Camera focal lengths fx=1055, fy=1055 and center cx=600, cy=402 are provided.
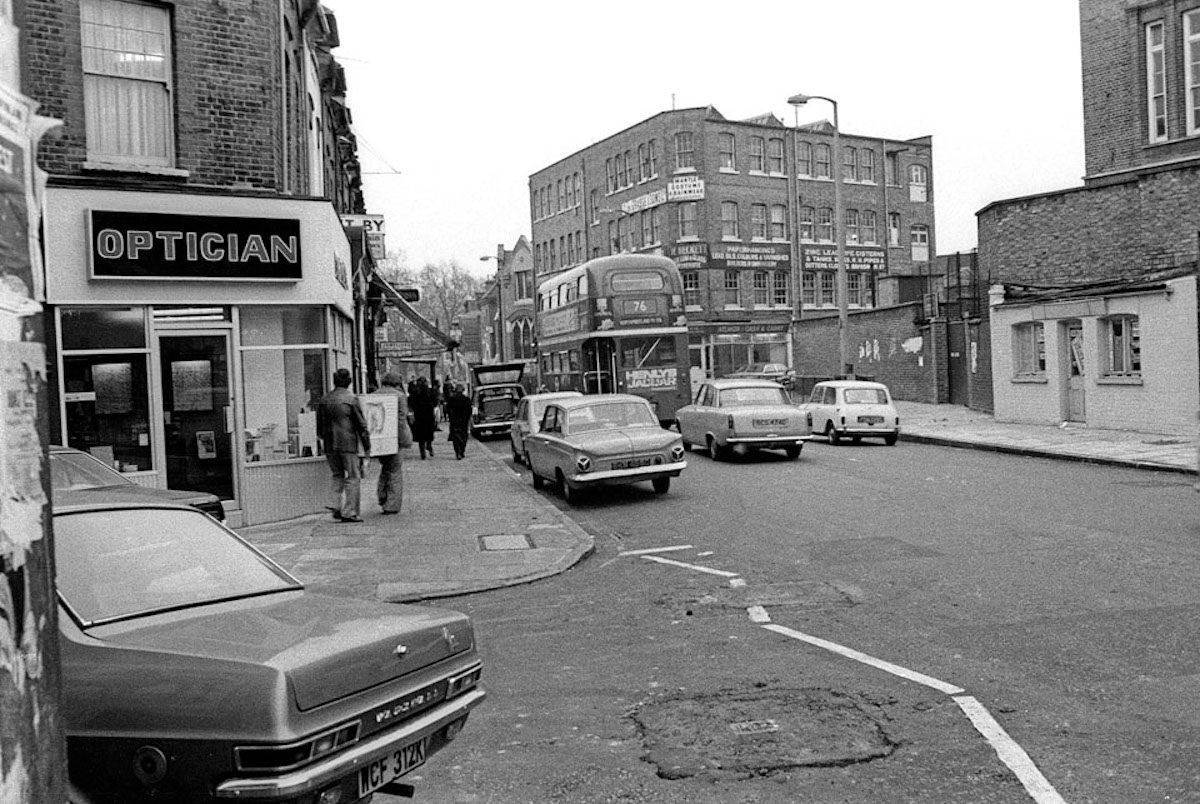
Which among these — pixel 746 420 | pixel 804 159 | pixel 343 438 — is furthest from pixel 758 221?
pixel 343 438

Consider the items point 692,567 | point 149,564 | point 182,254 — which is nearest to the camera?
point 149,564

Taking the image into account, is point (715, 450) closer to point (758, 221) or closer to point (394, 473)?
point (394, 473)

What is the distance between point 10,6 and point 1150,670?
20.8 ft

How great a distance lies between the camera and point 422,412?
24.2 meters

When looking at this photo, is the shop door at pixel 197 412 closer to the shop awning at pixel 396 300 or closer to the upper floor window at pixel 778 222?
the shop awning at pixel 396 300

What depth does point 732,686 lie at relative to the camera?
6.22 metres

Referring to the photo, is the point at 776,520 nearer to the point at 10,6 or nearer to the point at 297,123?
the point at 297,123

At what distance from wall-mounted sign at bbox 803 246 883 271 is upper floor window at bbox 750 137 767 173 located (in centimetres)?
515

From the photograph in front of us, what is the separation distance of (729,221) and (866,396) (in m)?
34.3

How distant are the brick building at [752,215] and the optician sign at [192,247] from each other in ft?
137

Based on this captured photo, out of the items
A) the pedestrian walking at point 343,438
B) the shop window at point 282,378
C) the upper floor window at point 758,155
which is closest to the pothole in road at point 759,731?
the pedestrian walking at point 343,438

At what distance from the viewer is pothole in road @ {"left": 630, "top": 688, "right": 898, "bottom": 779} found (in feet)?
16.4

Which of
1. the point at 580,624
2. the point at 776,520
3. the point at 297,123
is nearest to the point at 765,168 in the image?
the point at 297,123

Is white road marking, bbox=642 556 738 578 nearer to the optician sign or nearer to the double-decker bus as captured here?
the optician sign
